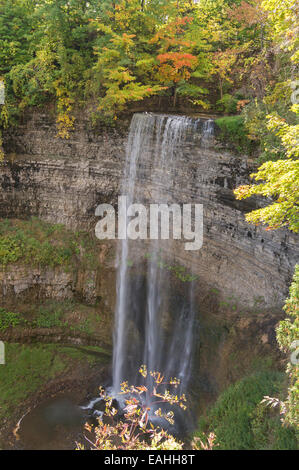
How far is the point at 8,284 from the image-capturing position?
49.7ft

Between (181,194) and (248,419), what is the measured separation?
26.6ft

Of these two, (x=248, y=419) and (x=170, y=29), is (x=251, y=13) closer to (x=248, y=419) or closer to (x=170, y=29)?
(x=170, y=29)

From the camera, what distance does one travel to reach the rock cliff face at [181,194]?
1096cm

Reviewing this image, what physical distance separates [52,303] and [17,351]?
2591 mm

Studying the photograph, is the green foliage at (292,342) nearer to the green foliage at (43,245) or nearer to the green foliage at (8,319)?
the green foliage at (43,245)

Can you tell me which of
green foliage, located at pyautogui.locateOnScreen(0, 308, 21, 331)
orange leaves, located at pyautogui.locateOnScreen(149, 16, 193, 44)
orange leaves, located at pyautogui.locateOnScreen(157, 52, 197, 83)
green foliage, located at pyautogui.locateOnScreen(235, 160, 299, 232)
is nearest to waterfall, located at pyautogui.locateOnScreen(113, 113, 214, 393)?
orange leaves, located at pyautogui.locateOnScreen(157, 52, 197, 83)

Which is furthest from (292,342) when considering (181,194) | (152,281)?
(152,281)

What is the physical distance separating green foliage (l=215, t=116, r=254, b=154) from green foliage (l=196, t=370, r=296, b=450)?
7227mm

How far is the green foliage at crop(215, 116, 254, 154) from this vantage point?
10.8 meters

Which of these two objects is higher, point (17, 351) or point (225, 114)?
point (225, 114)

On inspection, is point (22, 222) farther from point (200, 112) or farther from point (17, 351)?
point (200, 112)

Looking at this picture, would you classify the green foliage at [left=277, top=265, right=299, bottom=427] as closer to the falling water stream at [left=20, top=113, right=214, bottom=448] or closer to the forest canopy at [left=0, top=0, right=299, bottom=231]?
the forest canopy at [left=0, top=0, right=299, bottom=231]
